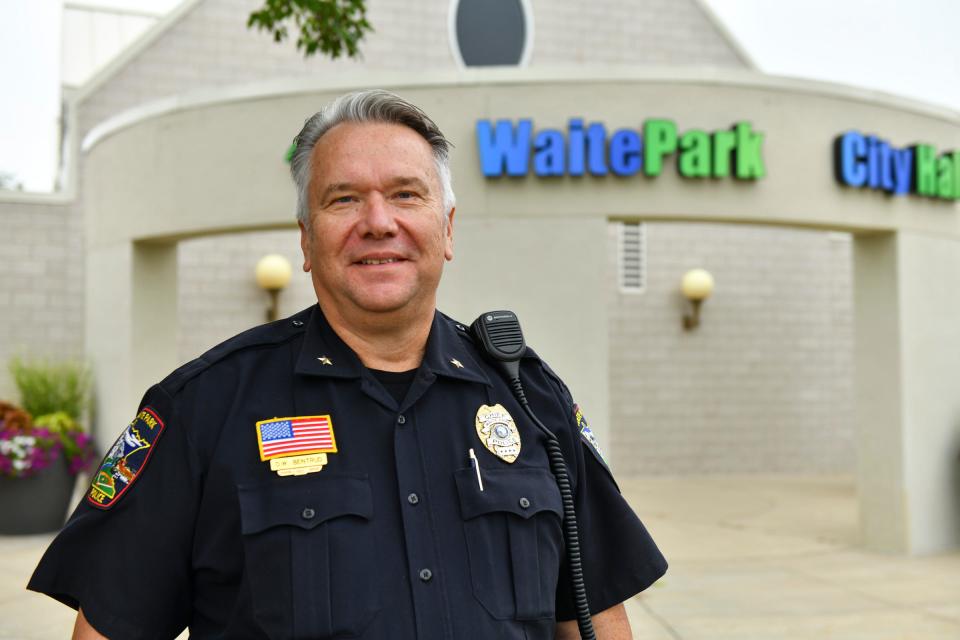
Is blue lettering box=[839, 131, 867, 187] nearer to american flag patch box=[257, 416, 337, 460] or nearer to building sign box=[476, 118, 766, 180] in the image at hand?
building sign box=[476, 118, 766, 180]

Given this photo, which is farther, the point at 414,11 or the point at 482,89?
the point at 414,11

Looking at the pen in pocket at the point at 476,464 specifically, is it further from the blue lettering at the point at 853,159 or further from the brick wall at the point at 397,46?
the brick wall at the point at 397,46

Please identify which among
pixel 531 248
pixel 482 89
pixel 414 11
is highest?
pixel 414 11

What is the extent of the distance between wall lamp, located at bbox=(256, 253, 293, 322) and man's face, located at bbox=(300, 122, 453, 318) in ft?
31.9

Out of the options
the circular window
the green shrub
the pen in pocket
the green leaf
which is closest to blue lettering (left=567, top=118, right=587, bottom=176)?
the green leaf

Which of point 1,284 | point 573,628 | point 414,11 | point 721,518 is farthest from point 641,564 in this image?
point 414,11

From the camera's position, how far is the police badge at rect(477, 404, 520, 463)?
72.6 inches

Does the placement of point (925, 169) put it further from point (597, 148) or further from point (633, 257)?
point (633, 257)

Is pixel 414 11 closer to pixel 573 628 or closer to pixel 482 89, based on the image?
pixel 482 89

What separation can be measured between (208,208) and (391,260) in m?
6.23

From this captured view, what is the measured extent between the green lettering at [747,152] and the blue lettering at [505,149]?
1641mm

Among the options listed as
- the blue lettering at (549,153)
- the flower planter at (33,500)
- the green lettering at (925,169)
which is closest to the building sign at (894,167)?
the green lettering at (925,169)

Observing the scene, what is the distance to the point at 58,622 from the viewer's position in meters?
5.65

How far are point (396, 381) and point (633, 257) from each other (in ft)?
36.6
